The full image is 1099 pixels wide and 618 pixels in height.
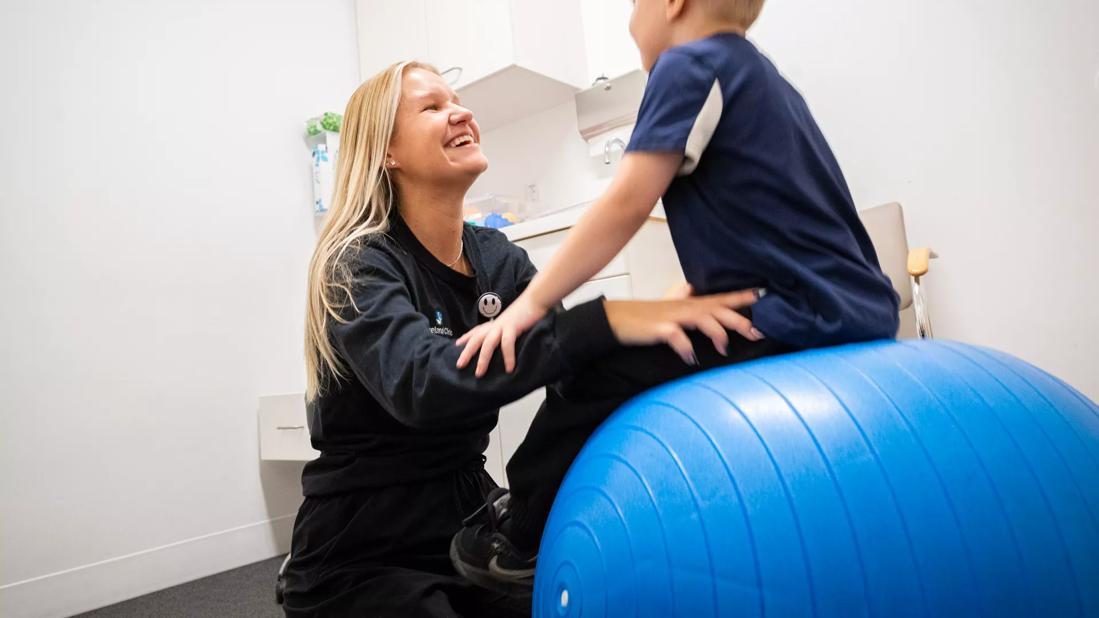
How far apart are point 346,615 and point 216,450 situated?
5.87 ft

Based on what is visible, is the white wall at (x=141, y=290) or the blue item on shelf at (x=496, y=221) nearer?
the white wall at (x=141, y=290)

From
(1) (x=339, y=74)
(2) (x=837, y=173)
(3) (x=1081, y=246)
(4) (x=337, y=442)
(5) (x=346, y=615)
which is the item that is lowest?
(5) (x=346, y=615)


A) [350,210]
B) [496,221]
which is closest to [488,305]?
[350,210]

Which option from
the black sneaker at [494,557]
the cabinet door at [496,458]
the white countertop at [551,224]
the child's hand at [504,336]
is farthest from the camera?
the cabinet door at [496,458]

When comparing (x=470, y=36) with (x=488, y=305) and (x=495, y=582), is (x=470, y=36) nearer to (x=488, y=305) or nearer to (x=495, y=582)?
(x=488, y=305)

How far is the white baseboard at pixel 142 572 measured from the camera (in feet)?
6.35

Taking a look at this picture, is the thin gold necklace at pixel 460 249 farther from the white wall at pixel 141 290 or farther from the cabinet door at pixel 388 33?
the cabinet door at pixel 388 33

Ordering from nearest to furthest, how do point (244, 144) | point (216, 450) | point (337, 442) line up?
1. point (337, 442)
2. point (216, 450)
3. point (244, 144)

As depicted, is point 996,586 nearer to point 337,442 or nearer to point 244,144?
point 337,442

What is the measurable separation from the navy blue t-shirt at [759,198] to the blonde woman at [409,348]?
0.06 m

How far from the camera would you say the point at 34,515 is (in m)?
1.98

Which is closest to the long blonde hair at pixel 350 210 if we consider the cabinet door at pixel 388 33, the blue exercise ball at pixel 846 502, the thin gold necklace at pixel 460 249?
the thin gold necklace at pixel 460 249

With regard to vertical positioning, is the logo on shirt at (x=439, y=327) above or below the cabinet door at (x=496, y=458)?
above

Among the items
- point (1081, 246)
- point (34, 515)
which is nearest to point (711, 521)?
point (1081, 246)
